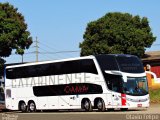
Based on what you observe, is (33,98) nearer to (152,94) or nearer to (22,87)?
(22,87)

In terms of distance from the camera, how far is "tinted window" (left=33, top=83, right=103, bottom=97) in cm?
3203

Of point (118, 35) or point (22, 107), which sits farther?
point (118, 35)

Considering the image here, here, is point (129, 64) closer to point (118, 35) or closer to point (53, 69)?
point (53, 69)

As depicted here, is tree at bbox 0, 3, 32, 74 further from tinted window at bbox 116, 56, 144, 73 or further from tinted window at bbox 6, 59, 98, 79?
tinted window at bbox 116, 56, 144, 73

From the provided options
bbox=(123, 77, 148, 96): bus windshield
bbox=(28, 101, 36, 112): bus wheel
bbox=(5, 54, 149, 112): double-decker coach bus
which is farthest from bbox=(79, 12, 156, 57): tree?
bbox=(123, 77, 148, 96): bus windshield

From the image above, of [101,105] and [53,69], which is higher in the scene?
[53,69]

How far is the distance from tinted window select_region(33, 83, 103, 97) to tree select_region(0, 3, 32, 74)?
15249mm

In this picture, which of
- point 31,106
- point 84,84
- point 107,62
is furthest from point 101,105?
point 31,106

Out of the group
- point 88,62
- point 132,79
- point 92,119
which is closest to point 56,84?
point 88,62

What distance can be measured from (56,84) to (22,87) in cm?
401

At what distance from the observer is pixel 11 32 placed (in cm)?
5144

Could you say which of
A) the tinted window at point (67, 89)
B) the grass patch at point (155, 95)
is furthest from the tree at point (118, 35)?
the tinted window at point (67, 89)

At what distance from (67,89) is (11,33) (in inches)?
747

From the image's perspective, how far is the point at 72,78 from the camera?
33.0 meters
